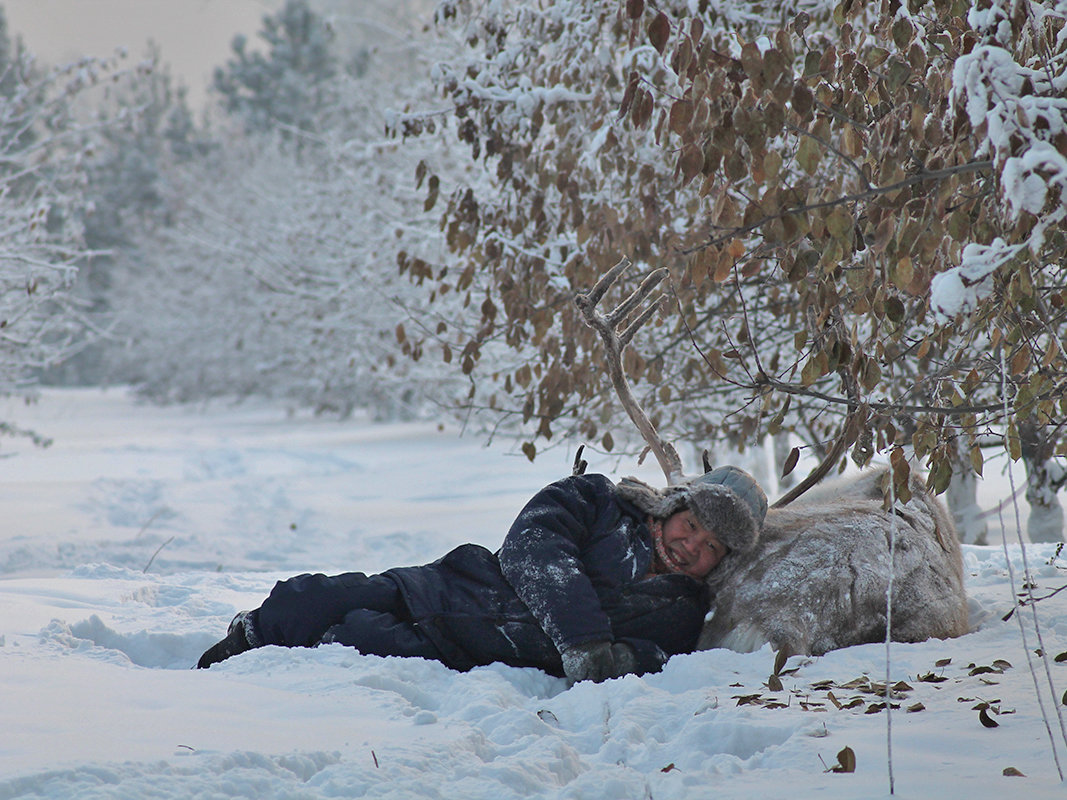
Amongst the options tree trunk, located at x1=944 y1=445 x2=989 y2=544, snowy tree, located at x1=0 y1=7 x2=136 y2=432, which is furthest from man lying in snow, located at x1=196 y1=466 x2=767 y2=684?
snowy tree, located at x1=0 y1=7 x2=136 y2=432

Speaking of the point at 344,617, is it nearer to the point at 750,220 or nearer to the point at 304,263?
the point at 750,220

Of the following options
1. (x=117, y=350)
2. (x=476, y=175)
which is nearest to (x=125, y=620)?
(x=476, y=175)

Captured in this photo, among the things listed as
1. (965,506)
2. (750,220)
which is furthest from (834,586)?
(965,506)

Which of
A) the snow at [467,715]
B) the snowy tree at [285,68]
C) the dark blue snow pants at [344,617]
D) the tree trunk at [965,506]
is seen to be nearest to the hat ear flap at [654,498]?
the snow at [467,715]

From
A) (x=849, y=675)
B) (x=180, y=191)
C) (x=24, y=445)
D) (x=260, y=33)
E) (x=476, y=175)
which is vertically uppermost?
(x=260, y=33)

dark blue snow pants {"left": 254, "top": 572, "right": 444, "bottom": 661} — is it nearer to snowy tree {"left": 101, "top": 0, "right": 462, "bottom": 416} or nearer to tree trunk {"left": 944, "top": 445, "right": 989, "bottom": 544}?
snowy tree {"left": 101, "top": 0, "right": 462, "bottom": 416}

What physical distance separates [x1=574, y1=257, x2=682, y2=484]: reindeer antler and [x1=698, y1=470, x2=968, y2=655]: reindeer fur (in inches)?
22.5

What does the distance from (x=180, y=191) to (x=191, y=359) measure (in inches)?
475

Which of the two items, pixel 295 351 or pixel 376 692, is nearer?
pixel 376 692

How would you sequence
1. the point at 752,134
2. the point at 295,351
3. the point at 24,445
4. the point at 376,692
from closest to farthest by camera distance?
the point at 752,134
the point at 376,692
the point at 24,445
the point at 295,351

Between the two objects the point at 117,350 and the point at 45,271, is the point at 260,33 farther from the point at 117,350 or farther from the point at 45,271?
the point at 45,271

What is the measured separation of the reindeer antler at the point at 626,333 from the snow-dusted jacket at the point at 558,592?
20.6 inches

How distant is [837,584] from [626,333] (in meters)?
1.34

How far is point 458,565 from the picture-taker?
3.45m
